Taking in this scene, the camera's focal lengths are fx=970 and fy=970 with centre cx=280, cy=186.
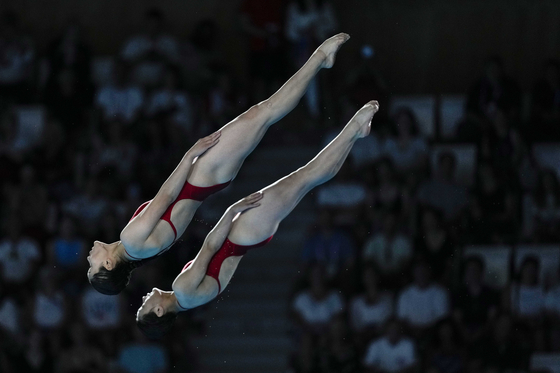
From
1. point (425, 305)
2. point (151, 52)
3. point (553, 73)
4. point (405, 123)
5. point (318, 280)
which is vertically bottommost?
point (425, 305)

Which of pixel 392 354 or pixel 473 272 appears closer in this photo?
pixel 392 354

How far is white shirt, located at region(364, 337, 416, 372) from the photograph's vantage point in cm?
864

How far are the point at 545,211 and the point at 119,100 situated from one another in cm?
460

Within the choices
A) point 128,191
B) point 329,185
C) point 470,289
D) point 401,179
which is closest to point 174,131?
point 128,191

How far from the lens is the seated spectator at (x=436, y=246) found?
900 cm

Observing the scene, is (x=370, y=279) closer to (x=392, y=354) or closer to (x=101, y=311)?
(x=392, y=354)

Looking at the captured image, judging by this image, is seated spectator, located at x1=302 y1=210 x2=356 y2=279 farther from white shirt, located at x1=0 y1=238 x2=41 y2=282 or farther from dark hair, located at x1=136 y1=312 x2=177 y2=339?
dark hair, located at x1=136 y1=312 x2=177 y2=339

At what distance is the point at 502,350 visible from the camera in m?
8.55

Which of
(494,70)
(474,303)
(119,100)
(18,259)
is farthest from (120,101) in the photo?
(474,303)

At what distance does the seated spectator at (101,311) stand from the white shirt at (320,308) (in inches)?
69.2

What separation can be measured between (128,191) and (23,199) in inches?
45.9

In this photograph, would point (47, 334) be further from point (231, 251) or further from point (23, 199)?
point (231, 251)

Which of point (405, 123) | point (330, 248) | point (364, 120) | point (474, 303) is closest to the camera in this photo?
point (364, 120)

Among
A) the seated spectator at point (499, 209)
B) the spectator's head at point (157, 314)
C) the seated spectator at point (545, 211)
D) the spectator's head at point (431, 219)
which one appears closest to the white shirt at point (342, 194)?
the spectator's head at point (431, 219)
